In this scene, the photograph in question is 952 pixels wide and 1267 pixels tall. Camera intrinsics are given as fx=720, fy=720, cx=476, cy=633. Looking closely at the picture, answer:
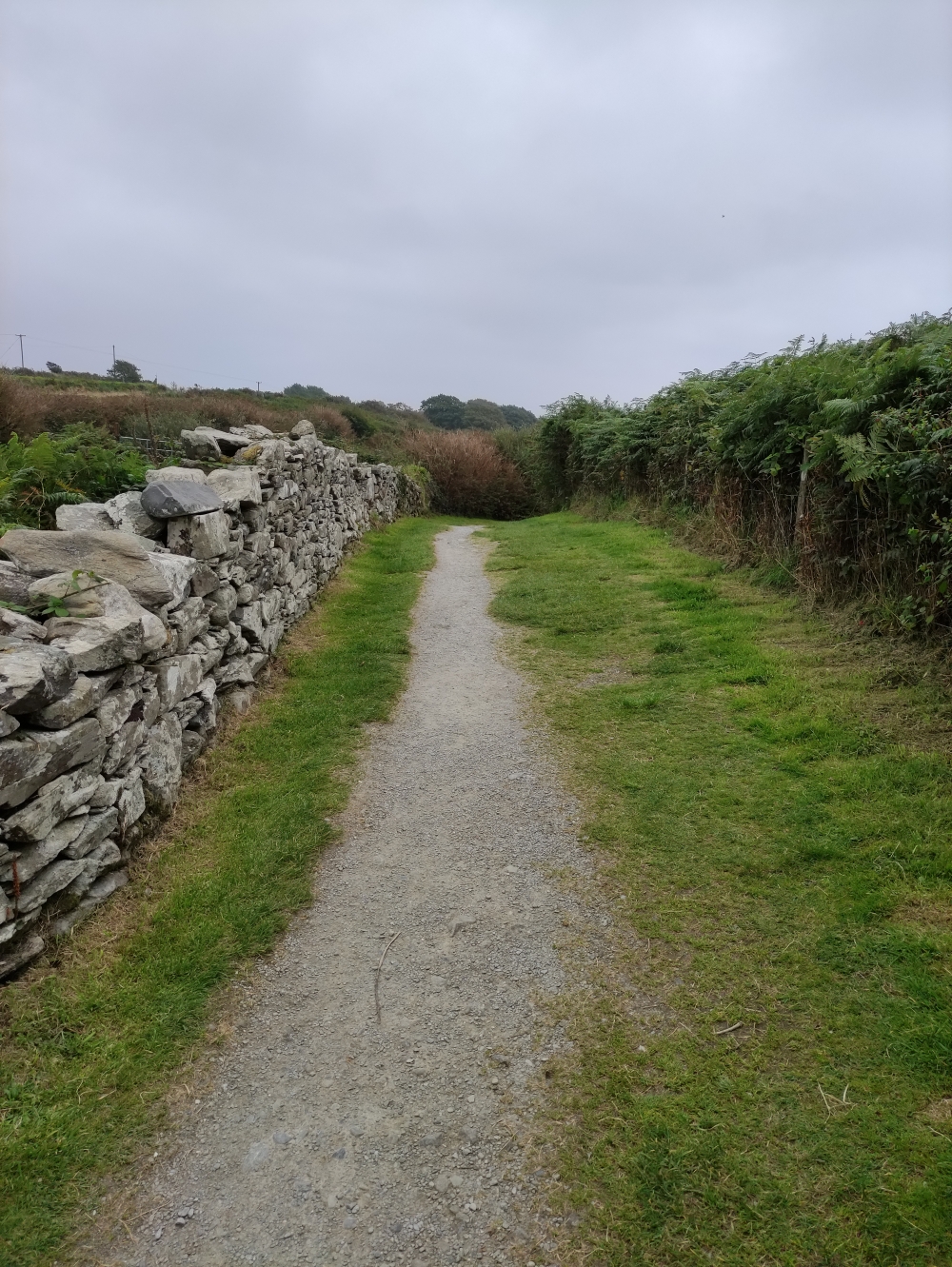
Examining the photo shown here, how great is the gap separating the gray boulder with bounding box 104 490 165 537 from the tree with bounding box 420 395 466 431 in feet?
199

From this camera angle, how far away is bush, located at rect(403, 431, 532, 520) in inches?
1001

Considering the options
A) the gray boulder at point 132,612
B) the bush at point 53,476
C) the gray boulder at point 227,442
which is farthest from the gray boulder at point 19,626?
the gray boulder at point 227,442

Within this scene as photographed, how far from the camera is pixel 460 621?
883 centimetres

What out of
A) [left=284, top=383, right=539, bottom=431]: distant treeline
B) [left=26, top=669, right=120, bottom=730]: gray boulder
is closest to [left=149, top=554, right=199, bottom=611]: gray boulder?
[left=26, top=669, right=120, bottom=730]: gray boulder

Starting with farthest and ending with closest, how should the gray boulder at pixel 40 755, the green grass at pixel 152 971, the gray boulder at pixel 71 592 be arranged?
the gray boulder at pixel 71 592 → the gray boulder at pixel 40 755 → the green grass at pixel 152 971

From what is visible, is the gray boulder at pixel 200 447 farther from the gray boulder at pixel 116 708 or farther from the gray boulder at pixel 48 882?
the gray boulder at pixel 48 882

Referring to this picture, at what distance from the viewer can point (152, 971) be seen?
10.5 ft

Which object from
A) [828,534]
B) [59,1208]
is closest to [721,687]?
[828,534]

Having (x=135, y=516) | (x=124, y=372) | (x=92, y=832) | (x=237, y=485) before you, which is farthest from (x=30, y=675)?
(x=124, y=372)

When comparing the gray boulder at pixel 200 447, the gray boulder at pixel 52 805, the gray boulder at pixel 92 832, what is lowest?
the gray boulder at pixel 92 832

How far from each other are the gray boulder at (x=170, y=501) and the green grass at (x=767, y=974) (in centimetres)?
320

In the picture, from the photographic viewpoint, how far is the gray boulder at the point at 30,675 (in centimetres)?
302

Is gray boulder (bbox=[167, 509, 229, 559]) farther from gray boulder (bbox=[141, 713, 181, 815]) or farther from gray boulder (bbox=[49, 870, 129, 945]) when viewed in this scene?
gray boulder (bbox=[49, 870, 129, 945])

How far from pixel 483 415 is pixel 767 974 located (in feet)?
213
